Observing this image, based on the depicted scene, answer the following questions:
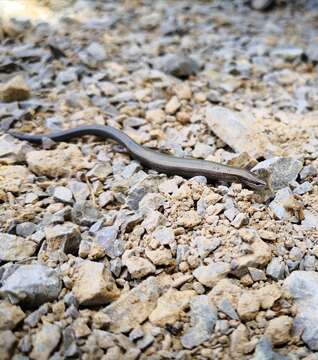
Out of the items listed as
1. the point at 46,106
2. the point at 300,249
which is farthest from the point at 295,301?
the point at 46,106

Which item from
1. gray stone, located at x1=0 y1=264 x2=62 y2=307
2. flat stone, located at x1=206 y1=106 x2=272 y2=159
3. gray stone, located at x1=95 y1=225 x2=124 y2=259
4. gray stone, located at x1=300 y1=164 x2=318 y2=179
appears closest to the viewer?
gray stone, located at x1=0 y1=264 x2=62 y2=307

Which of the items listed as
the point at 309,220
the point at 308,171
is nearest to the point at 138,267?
the point at 309,220

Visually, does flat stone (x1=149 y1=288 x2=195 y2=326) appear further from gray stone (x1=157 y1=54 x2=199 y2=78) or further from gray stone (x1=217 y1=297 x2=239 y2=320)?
gray stone (x1=157 y1=54 x2=199 y2=78)

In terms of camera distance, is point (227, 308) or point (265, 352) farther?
point (227, 308)

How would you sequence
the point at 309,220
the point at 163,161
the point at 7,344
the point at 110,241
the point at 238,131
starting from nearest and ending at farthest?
1. the point at 7,344
2. the point at 110,241
3. the point at 309,220
4. the point at 163,161
5. the point at 238,131

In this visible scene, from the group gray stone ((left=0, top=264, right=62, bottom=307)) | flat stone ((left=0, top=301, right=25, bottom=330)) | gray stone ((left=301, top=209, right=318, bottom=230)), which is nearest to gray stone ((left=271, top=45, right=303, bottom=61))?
gray stone ((left=301, top=209, right=318, bottom=230))

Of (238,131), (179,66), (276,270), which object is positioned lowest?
(276,270)

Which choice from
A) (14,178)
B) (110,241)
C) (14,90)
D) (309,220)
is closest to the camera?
(110,241)

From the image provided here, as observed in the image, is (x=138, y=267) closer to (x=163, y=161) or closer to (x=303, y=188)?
(x=163, y=161)
